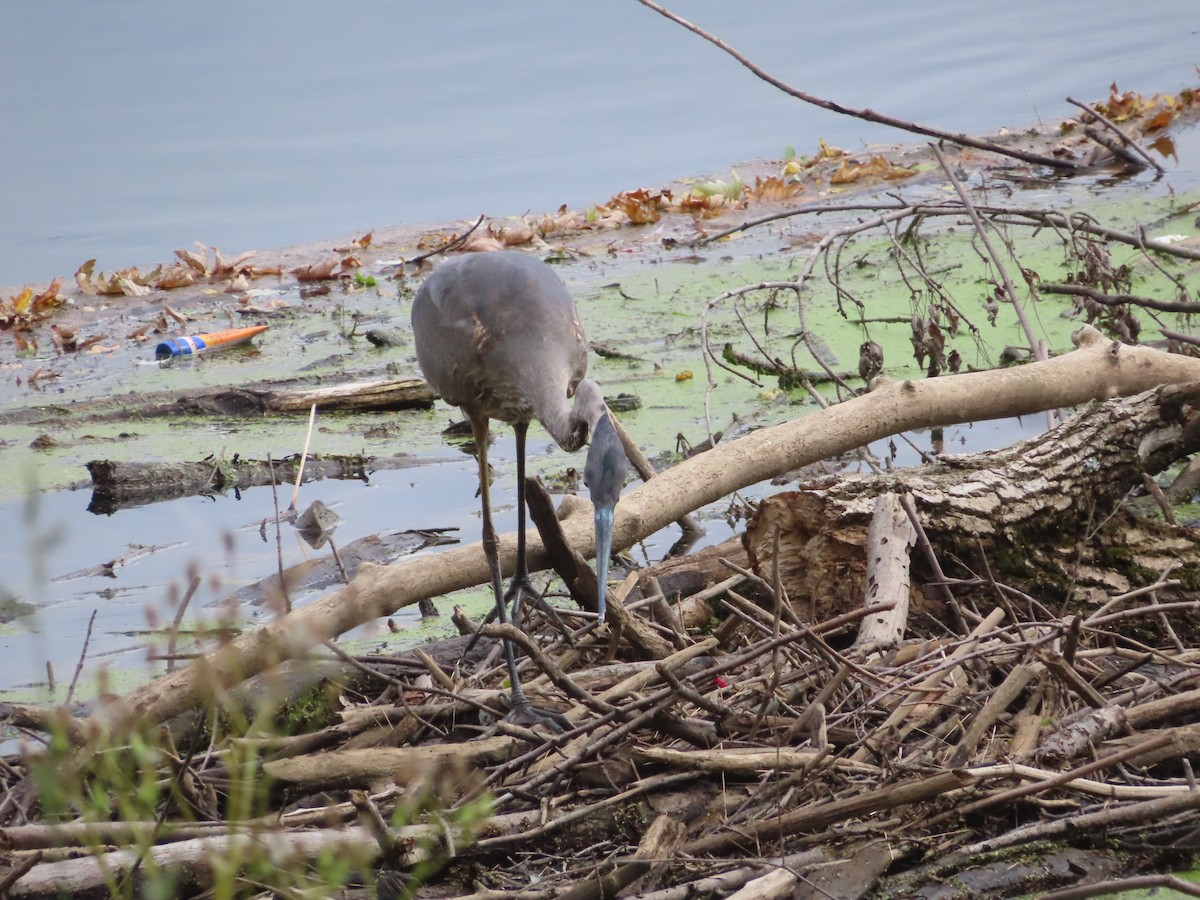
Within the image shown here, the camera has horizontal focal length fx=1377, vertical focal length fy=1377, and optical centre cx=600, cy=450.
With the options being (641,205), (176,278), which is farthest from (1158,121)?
(176,278)

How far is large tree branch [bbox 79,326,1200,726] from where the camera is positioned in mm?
4699

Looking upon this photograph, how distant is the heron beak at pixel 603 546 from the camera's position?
3.88 metres

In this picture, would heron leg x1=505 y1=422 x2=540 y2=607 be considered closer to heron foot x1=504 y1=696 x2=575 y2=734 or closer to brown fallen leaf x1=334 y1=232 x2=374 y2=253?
heron foot x1=504 y1=696 x2=575 y2=734

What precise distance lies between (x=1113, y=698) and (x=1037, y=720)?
0.26 metres

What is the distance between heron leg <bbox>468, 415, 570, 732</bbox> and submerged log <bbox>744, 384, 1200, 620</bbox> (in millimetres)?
881

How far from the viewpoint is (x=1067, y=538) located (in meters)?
4.90

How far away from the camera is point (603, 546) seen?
3.93 m

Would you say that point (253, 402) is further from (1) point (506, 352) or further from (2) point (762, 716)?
(2) point (762, 716)

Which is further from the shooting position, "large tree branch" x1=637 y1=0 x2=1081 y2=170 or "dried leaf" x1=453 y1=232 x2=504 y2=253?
"dried leaf" x1=453 y1=232 x2=504 y2=253

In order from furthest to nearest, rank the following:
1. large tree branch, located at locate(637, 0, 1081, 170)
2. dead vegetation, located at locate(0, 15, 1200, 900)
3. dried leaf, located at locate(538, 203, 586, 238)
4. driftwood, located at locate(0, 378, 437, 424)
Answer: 1. dried leaf, located at locate(538, 203, 586, 238)
2. driftwood, located at locate(0, 378, 437, 424)
3. large tree branch, located at locate(637, 0, 1081, 170)
4. dead vegetation, located at locate(0, 15, 1200, 900)

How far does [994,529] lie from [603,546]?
154 centimetres

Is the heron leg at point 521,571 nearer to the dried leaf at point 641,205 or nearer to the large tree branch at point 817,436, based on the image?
the large tree branch at point 817,436

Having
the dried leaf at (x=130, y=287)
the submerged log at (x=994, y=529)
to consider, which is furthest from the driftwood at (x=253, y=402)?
the submerged log at (x=994, y=529)

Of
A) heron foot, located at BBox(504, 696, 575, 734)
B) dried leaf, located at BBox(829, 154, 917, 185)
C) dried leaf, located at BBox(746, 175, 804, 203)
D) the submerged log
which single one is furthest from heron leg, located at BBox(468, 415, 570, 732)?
Answer: dried leaf, located at BBox(829, 154, 917, 185)
